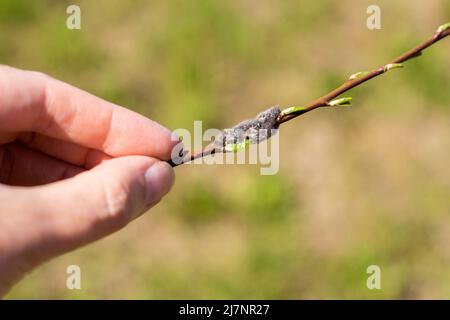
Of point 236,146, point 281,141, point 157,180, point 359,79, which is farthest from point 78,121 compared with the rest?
point 281,141

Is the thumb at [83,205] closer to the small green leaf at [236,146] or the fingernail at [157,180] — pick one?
the fingernail at [157,180]

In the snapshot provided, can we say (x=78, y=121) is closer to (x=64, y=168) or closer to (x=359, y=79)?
(x=64, y=168)

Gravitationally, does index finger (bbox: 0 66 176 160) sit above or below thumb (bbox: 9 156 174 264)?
above

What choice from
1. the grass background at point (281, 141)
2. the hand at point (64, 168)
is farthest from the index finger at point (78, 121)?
the grass background at point (281, 141)

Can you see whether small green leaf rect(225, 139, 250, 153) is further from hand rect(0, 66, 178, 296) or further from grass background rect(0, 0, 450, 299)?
grass background rect(0, 0, 450, 299)

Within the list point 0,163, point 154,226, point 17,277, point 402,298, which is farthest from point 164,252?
point 17,277

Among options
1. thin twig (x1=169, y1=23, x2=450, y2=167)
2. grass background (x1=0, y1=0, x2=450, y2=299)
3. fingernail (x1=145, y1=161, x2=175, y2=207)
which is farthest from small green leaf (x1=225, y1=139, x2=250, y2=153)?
grass background (x1=0, y1=0, x2=450, y2=299)

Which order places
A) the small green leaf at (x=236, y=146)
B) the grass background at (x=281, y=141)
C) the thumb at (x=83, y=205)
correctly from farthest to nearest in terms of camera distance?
1. the grass background at (x=281, y=141)
2. the small green leaf at (x=236, y=146)
3. the thumb at (x=83, y=205)
